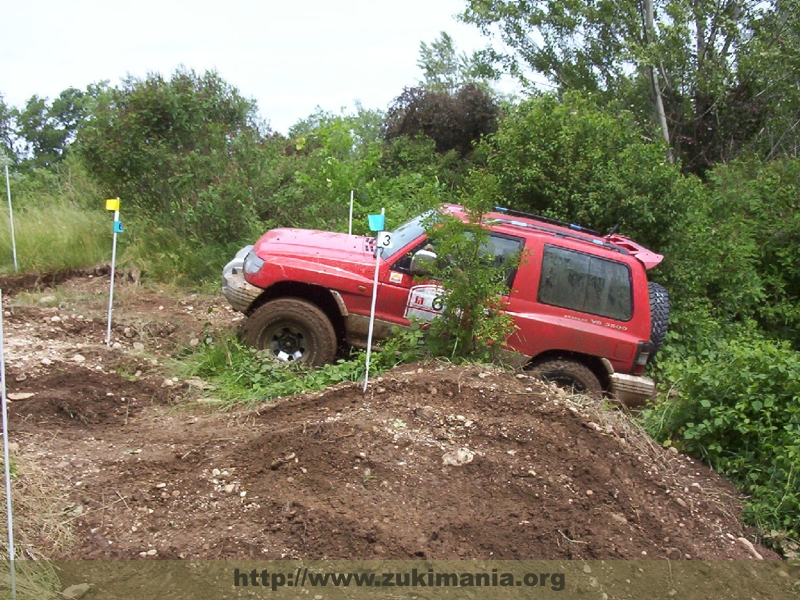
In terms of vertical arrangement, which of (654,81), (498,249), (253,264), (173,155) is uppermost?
(654,81)

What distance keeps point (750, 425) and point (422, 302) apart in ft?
9.95

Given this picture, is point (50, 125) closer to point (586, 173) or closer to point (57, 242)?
point (57, 242)

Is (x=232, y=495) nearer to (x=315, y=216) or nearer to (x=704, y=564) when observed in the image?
(x=704, y=564)

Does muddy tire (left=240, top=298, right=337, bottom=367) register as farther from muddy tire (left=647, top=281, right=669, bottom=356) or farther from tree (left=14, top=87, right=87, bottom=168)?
tree (left=14, top=87, right=87, bottom=168)

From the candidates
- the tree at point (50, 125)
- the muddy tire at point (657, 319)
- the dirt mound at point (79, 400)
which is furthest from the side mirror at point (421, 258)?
the tree at point (50, 125)

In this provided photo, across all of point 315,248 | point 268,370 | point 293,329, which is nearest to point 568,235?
point 315,248

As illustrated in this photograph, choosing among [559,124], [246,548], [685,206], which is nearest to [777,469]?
[246,548]

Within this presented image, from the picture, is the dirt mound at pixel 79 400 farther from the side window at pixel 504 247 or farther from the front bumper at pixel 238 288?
the side window at pixel 504 247

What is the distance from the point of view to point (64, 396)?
21.1 ft

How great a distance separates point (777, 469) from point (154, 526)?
3942mm

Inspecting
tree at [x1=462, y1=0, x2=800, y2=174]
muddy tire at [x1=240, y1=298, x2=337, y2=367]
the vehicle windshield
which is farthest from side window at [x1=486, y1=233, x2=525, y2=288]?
tree at [x1=462, y1=0, x2=800, y2=174]

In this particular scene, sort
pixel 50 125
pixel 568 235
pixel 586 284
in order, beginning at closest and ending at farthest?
pixel 586 284 → pixel 568 235 → pixel 50 125

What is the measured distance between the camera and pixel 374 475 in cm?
506

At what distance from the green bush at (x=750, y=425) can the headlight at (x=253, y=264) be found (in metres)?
3.73
